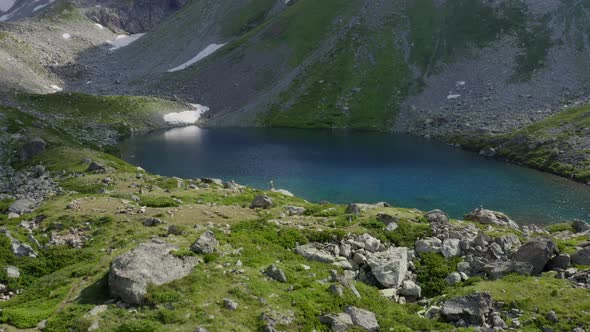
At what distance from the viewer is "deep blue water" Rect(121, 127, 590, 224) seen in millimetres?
60625

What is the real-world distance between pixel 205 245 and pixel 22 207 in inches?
768

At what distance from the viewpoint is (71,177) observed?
46500 mm

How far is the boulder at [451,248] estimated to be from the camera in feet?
87.0

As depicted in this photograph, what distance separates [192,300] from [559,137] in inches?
3412

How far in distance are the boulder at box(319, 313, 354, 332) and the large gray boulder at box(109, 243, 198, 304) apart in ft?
21.7

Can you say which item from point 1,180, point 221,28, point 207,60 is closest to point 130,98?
point 207,60

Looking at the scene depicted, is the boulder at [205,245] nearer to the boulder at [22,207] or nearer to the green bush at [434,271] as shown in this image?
the green bush at [434,271]

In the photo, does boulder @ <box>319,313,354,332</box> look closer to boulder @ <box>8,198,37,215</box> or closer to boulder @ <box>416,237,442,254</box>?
boulder @ <box>416,237,442,254</box>

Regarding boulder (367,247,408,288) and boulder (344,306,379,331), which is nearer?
boulder (344,306,379,331)

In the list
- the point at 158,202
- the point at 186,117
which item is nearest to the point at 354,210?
the point at 158,202

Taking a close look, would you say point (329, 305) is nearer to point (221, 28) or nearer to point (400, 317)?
point (400, 317)

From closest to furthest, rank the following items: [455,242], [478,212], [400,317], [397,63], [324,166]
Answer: [400,317], [455,242], [478,212], [324,166], [397,63]

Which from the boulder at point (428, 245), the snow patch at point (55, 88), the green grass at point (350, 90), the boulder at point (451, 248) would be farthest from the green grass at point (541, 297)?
the snow patch at point (55, 88)

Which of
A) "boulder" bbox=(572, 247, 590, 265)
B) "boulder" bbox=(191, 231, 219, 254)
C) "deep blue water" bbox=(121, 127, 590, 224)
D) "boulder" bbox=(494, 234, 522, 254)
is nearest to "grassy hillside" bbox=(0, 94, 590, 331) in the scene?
"boulder" bbox=(191, 231, 219, 254)
